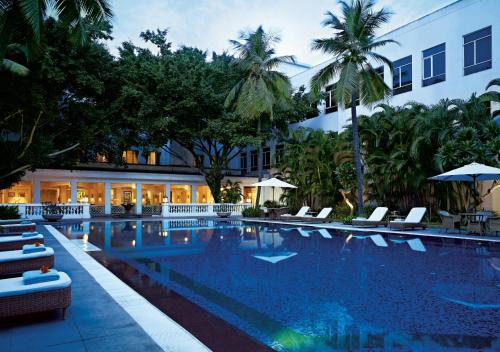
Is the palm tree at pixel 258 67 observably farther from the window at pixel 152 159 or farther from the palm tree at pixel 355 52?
the window at pixel 152 159

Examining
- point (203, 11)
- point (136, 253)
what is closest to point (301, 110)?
point (203, 11)

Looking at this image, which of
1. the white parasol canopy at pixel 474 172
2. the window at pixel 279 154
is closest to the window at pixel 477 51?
the white parasol canopy at pixel 474 172

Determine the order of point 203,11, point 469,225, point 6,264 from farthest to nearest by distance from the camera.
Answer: point 203,11, point 469,225, point 6,264

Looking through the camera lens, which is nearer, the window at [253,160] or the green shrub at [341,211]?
the green shrub at [341,211]

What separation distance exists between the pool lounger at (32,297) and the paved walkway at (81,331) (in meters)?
0.17

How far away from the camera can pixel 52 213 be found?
2373 centimetres

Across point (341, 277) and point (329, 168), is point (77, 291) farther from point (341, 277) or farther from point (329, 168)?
Answer: point (329, 168)

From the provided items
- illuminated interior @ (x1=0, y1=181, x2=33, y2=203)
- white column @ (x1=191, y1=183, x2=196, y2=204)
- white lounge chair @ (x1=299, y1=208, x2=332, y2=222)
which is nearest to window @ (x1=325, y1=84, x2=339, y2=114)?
white lounge chair @ (x1=299, y1=208, x2=332, y2=222)

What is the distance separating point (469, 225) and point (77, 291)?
13217mm

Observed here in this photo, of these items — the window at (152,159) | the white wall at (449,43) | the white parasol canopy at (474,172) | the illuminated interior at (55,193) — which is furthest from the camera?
the window at (152,159)

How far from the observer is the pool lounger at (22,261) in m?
6.15

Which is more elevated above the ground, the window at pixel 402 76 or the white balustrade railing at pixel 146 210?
the window at pixel 402 76

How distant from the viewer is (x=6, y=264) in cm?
613

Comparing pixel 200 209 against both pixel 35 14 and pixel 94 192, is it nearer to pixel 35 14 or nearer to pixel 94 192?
pixel 94 192
